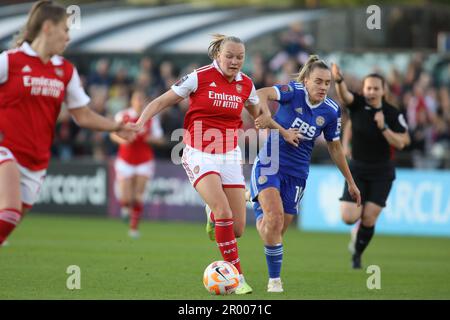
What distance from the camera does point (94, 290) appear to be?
1073 cm

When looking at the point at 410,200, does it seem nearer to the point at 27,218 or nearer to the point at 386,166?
the point at 386,166

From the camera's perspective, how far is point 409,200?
2184 centimetres

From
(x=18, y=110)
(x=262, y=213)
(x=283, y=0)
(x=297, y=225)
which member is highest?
(x=283, y=0)

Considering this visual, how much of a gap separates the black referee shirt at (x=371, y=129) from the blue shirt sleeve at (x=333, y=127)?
122 inches

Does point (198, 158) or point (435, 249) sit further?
point (435, 249)

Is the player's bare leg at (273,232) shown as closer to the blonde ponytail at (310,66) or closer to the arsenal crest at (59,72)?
the blonde ponytail at (310,66)

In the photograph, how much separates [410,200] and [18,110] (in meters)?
14.1

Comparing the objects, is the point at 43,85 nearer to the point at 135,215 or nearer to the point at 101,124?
the point at 101,124

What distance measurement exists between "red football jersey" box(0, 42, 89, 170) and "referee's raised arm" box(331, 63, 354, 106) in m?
5.12

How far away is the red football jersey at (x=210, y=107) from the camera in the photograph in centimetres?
1097

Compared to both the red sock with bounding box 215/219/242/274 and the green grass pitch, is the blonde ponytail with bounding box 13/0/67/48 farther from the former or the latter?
the red sock with bounding box 215/219/242/274

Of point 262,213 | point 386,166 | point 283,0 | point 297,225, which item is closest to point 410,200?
point 297,225

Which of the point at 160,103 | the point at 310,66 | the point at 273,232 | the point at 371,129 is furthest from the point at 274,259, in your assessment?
the point at 371,129

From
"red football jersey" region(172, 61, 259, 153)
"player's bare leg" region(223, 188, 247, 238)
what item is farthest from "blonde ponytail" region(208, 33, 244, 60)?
"player's bare leg" region(223, 188, 247, 238)
